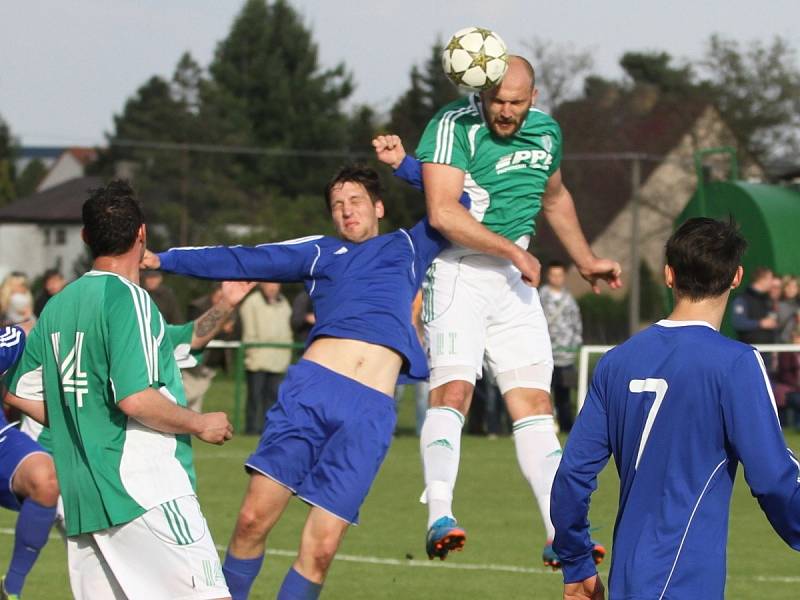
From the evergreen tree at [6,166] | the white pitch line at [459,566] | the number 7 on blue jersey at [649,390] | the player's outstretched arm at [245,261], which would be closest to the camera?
the number 7 on blue jersey at [649,390]

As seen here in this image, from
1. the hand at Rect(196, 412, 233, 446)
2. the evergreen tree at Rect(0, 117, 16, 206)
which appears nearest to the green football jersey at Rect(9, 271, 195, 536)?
the hand at Rect(196, 412, 233, 446)

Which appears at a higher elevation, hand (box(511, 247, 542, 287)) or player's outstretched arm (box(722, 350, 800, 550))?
hand (box(511, 247, 542, 287))

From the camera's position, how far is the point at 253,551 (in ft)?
23.1

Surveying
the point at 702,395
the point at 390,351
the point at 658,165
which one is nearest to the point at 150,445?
the point at 390,351

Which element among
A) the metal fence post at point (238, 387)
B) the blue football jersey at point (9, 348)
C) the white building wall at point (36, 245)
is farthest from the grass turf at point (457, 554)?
the white building wall at point (36, 245)

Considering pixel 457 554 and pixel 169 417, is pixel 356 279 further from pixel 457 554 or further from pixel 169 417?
pixel 457 554

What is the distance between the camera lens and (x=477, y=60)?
7.18m

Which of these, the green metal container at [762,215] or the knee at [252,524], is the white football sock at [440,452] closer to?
the knee at [252,524]

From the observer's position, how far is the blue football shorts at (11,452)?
804 centimetres

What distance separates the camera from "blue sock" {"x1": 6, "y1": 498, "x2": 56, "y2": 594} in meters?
8.28

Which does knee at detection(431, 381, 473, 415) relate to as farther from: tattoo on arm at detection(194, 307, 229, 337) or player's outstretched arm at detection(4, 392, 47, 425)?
player's outstretched arm at detection(4, 392, 47, 425)

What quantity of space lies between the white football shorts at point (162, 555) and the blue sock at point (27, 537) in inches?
102

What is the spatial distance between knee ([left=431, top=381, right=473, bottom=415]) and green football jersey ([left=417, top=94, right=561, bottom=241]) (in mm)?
767

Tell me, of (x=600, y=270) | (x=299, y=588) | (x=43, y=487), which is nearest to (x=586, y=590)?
(x=299, y=588)
